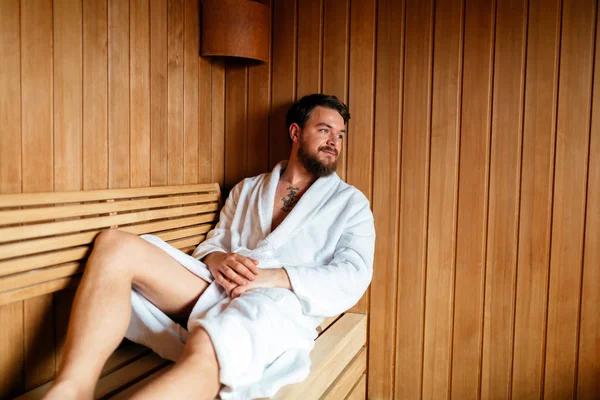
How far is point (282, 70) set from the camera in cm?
230

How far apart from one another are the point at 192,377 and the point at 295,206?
2.93 feet

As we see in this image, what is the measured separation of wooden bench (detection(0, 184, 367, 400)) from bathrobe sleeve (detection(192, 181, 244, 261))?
2.6 inches

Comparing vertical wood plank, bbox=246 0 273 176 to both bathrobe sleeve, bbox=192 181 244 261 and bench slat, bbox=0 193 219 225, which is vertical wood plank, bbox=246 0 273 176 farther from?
bench slat, bbox=0 193 219 225

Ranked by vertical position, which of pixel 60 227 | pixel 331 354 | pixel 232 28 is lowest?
pixel 331 354

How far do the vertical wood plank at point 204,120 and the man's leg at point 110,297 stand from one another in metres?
0.74

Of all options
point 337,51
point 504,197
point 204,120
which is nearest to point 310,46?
point 337,51

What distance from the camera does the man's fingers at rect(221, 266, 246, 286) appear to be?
1.62 m

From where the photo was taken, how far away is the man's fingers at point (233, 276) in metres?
1.62

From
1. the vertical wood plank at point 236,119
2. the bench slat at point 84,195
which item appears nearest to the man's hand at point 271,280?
the bench slat at point 84,195

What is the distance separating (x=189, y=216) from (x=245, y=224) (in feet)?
0.80

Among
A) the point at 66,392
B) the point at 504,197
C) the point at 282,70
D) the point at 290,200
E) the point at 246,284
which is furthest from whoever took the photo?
the point at 282,70

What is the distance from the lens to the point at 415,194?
2.10m

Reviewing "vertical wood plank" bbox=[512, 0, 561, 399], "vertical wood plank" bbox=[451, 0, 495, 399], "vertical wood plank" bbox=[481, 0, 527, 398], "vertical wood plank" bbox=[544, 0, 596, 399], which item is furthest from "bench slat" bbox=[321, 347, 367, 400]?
"vertical wood plank" bbox=[544, 0, 596, 399]

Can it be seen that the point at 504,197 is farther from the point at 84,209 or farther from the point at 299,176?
the point at 84,209
